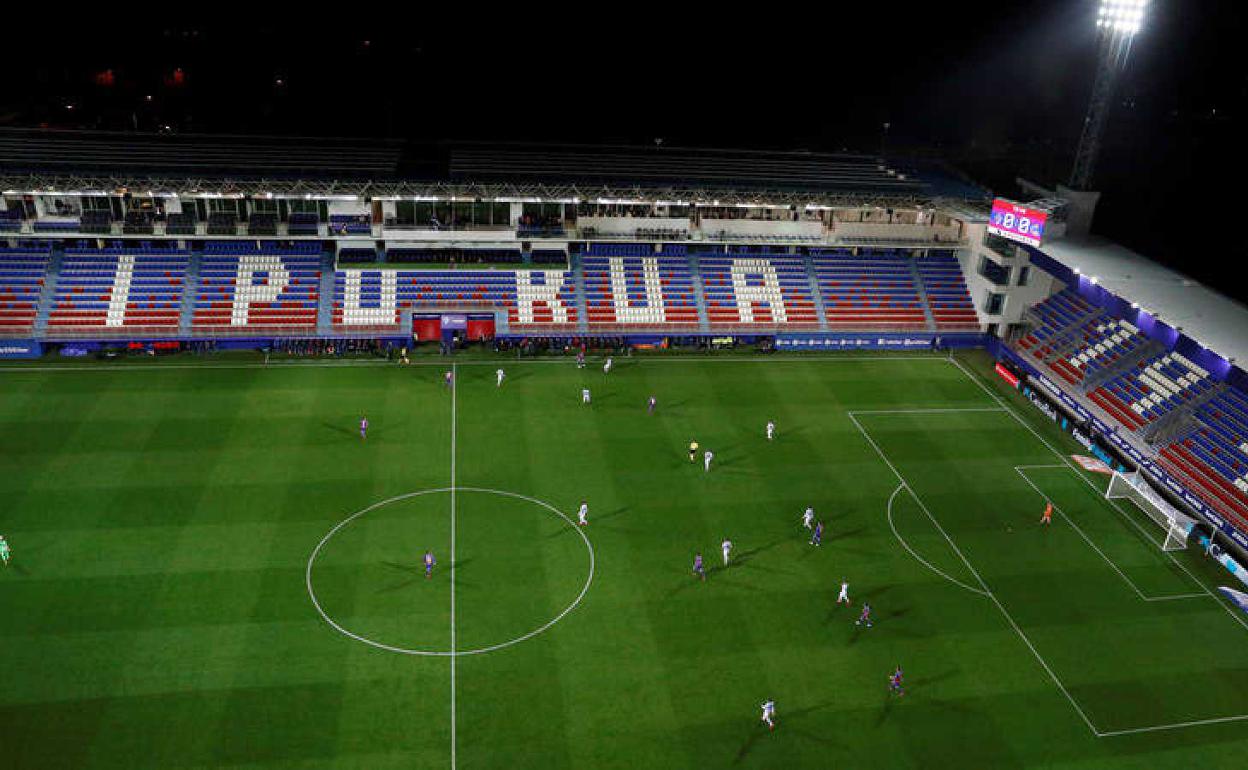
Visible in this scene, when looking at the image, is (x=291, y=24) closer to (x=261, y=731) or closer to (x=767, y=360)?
(x=767, y=360)

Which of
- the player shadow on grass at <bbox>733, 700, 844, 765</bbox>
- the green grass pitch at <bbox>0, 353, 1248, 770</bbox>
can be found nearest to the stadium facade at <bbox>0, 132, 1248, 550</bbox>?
the green grass pitch at <bbox>0, 353, 1248, 770</bbox>

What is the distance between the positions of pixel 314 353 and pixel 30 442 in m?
15.9

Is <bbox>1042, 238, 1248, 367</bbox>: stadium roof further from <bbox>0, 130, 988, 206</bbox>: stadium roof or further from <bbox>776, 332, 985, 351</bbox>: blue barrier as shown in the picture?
<bbox>0, 130, 988, 206</bbox>: stadium roof

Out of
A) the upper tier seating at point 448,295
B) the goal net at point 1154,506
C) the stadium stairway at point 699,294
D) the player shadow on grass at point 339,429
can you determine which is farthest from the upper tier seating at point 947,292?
the player shadow on grass at point 339,429

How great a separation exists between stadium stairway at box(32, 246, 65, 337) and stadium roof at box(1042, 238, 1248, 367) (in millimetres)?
60271

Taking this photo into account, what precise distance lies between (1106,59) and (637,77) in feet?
170

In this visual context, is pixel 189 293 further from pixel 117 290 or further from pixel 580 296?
pixel 580 296

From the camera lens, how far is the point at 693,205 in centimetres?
6025

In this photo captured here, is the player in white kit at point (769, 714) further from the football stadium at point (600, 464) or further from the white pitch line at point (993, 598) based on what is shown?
the white pitch line at point (993, 598)

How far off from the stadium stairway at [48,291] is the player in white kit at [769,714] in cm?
4726

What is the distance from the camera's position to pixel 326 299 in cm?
5572

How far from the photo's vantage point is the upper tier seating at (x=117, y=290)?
172 feet

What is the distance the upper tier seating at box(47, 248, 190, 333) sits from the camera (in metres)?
52.4

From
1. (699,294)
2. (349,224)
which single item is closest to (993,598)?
(699,294)
